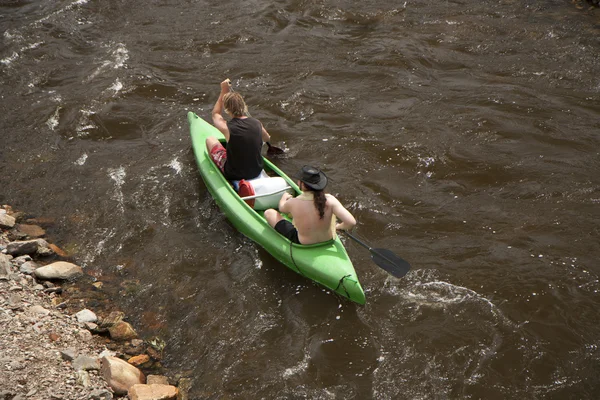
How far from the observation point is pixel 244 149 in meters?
6.48

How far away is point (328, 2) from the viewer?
12.5 metres

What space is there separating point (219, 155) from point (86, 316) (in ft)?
8.31

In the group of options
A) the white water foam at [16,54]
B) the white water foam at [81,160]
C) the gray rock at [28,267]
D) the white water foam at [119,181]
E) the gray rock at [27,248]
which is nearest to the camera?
the gray rock at [28,267]

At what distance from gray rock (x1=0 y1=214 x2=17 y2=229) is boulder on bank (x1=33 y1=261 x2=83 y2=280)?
0.96 metres

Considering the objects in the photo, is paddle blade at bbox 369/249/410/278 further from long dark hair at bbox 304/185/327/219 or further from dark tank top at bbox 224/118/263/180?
dark tank top at bbox 224/118/263/180

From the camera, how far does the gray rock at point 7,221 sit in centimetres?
649

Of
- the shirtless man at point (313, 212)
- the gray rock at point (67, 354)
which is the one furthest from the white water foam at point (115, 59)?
the gray rock at point (67, 354)

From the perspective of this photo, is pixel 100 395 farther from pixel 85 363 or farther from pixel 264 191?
pixel 264 191

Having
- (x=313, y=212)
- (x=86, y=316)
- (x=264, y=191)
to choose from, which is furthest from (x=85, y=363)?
(x=264, y=191)

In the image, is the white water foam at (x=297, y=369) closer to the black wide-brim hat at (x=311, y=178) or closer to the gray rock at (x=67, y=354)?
the black wide-brim hat at (x=311, y=178)

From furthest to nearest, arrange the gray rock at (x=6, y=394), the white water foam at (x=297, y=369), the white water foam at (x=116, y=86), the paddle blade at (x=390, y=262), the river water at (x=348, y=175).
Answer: the white water foam at (x=116, y=86)
the paddle blade at (x=390, y=262)
the river water at (x=348, y=175)
the white water foam at (x=297, y=369)
the gray rock at (x=6, y=394)

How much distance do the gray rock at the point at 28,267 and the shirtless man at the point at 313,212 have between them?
100 inches

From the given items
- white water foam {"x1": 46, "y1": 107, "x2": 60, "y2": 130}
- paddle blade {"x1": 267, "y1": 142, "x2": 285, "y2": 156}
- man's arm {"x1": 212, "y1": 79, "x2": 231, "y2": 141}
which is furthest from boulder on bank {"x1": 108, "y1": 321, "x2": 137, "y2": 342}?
white water foam {"x1": 46, "y1": 107, "x2": 60, "y2": 130}

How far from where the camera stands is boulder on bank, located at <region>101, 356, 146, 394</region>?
180 inches
